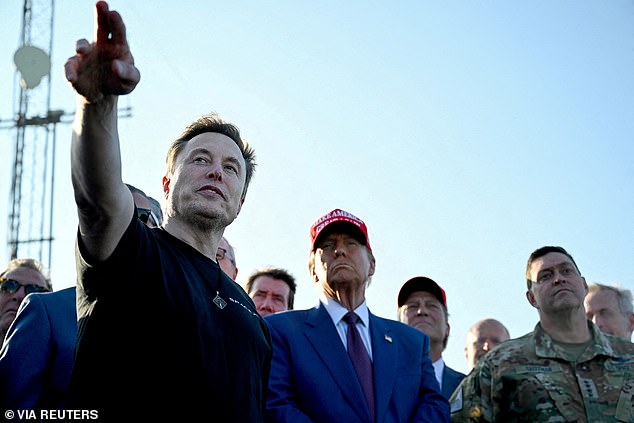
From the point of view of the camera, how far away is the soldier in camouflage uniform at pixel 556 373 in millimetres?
4566

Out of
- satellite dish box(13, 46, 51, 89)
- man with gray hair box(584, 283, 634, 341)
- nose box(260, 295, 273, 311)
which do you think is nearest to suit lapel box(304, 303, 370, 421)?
nose box(260, 295, 273, 311)

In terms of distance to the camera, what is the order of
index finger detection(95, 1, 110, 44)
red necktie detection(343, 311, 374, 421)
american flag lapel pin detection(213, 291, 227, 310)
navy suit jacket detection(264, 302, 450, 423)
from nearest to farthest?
index finger detection(95, 1, 110, 44) < american flag lapel pin detection(213, 291, 227, 310) < navy suit jacket detection(264, 302, 450, 423) < red necktie detection(343, 311, 374, 421)

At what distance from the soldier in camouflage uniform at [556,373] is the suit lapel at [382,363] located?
2.55 feet

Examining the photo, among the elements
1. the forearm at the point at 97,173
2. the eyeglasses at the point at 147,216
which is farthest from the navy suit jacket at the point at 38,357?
the forearm at the point at 97,173

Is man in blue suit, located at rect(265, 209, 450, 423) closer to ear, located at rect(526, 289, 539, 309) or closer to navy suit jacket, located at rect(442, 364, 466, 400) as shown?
navy suit jacket, located at rect(442, 364, 466, 400)

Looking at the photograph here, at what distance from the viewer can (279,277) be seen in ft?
20.7

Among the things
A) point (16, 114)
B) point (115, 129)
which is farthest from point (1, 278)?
point (16, 114)

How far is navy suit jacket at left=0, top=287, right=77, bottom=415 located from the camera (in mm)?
3146

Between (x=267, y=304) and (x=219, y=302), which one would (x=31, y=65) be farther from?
(x=219, y=302)

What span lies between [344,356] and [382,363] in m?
0.23

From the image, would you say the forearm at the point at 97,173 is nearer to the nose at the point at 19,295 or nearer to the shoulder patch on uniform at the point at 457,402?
the nose at the point at 19,295

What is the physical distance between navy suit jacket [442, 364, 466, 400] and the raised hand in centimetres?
416

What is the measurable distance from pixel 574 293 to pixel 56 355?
3431 mm

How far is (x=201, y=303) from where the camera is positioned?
2.49m
